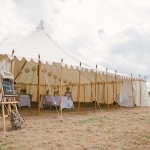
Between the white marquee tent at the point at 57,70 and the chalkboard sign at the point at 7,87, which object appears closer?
the chalkboard sign at the point at 7,87

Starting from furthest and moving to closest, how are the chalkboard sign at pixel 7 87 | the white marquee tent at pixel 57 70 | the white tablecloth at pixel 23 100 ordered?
the white tablecloth at pixel 23 100 → the white marquee tent at pixel 57 70 → the chalkboard sign at pixel 7 87

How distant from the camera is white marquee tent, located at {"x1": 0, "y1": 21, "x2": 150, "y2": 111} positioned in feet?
20.7

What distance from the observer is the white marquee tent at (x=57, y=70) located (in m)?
6.31

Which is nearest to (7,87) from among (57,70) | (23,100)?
(23,100)

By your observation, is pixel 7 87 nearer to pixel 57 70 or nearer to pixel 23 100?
pixel 23 100

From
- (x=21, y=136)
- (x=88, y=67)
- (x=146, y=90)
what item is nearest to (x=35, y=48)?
(x=88, y=67)

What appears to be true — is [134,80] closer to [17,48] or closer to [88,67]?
[88,67]

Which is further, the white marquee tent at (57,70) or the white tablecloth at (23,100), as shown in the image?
the white tablecloth at (23,100)

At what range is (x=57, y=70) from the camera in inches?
407

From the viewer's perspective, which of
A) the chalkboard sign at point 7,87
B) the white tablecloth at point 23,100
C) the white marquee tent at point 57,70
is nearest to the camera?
the chalkboard sign at point 7,87

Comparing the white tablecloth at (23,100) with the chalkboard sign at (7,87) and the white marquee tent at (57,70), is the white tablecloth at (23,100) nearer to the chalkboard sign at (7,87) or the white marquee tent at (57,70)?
the white marquee tent at (57,70)

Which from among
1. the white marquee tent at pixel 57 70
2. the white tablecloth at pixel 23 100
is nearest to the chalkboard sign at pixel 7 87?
the white marquee tent at pixel 57 70

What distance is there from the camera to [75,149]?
9.63ft

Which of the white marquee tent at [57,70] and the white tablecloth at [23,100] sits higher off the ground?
the white marquee tent at [57,70]
